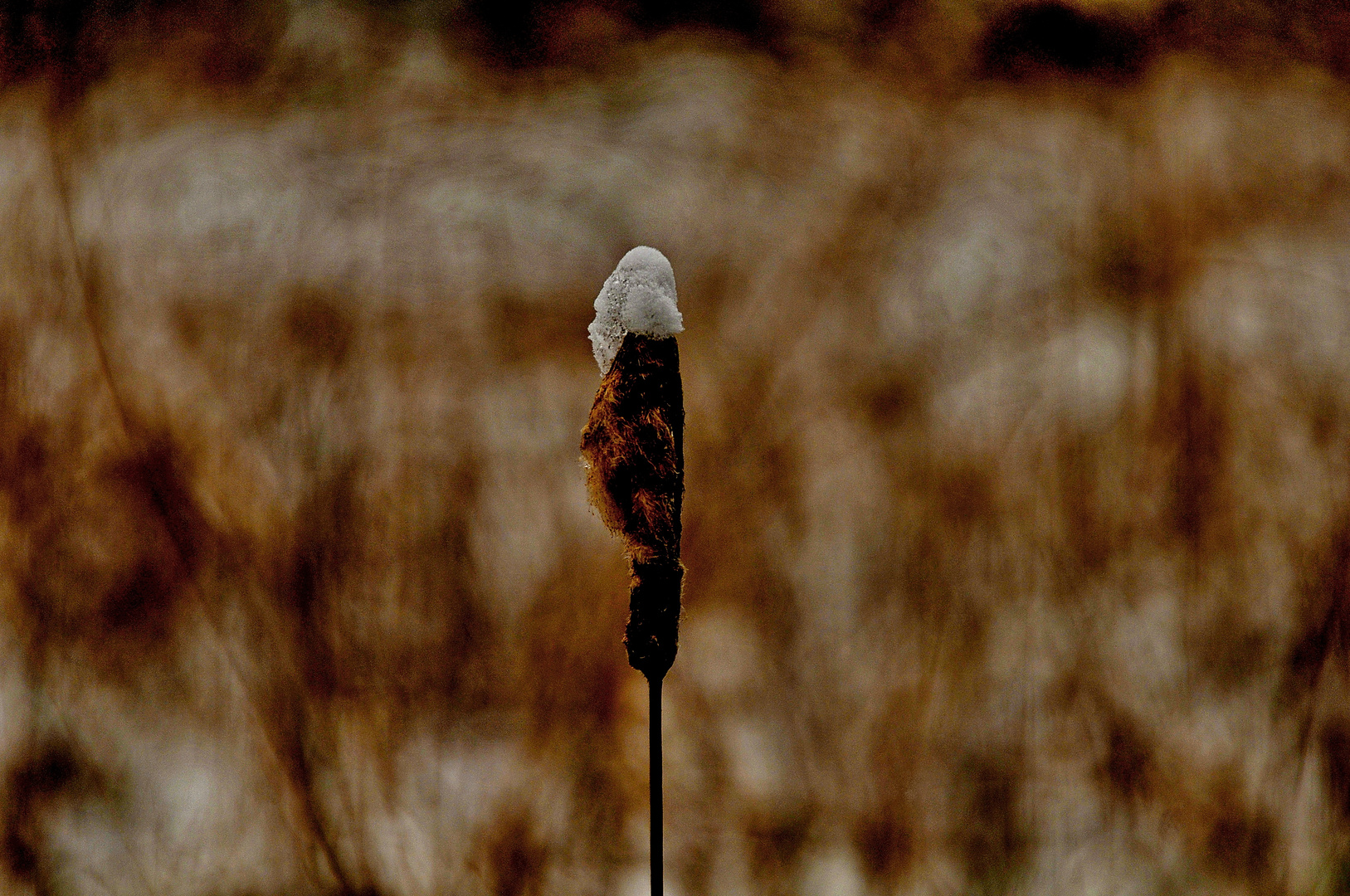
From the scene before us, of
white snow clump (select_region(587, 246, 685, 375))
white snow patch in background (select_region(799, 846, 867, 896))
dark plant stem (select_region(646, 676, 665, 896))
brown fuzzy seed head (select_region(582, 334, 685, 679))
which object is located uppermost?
white snow clump (select_region(587, 246, 685, 375))

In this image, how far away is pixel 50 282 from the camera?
75 centimetres

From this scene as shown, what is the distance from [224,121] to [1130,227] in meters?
0.73

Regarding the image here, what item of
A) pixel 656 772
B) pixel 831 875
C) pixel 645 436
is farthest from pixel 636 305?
pixel 831 875

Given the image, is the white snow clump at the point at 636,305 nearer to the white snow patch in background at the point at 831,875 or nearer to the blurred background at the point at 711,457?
the blurred background at the point at 711,457

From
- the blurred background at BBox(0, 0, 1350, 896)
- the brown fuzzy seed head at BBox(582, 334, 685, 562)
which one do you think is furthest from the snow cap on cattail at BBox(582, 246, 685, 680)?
the blurred background at BBox(0, 0, 1350, 896)

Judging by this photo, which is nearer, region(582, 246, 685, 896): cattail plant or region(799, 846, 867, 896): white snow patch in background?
region(582, 246, 685, 896): cattail plant

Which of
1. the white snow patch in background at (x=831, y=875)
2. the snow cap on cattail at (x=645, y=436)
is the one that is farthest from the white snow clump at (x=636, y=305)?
the white snow patch in background at (x=831, y=875)

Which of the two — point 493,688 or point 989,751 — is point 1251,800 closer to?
point 989,751

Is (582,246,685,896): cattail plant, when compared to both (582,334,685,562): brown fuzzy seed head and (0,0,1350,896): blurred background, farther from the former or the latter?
(0,0,1350,896): blurred background

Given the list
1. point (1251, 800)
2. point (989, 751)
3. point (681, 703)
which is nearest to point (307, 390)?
point (681, 703)

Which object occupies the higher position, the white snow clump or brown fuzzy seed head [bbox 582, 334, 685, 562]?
the white snow clump

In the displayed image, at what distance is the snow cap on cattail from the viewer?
473mm

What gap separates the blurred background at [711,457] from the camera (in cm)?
71

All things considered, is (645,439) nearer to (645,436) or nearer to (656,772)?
(645,436)
